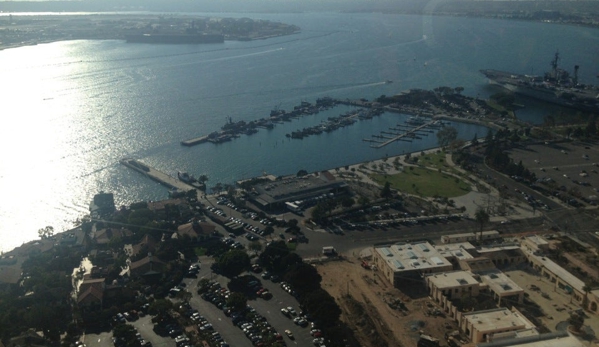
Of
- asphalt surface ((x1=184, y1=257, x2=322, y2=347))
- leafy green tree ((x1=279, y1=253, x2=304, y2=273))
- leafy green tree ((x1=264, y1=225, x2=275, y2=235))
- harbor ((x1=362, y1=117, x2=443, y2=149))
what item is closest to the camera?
asphalt surface ((x1=184, y1=257, x2=322, y2=347))

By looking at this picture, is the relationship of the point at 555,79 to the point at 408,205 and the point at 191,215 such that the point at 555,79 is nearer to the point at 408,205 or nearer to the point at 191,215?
the point at 408,205

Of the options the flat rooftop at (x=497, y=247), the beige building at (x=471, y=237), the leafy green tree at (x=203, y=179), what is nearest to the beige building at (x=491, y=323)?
the flat rooftop at (x=497, y=247)

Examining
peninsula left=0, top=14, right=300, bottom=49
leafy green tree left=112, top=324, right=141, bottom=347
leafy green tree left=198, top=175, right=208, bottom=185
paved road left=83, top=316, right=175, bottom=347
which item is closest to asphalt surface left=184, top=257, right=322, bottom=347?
paved road left=83, top=316, right=175, bottom=347

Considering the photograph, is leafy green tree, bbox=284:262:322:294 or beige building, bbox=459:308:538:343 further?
leafy green tree, bbox=284:262:322:294

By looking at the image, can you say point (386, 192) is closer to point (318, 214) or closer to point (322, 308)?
point (318, 214)

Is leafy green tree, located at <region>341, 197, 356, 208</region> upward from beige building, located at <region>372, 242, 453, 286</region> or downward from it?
upward

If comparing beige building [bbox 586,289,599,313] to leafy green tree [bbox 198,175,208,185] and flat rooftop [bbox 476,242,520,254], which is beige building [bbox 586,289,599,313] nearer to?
flat rooftop [bbox 476,242,520,254]

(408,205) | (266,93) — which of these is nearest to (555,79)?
(266,93)

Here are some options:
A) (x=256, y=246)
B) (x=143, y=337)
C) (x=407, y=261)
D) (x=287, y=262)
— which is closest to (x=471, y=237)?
(x=407, y=261)

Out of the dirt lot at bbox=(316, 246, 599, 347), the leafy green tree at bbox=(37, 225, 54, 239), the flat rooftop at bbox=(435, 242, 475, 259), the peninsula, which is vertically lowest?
the leafy green tree at bbox=(37, 225, 54, 239)
